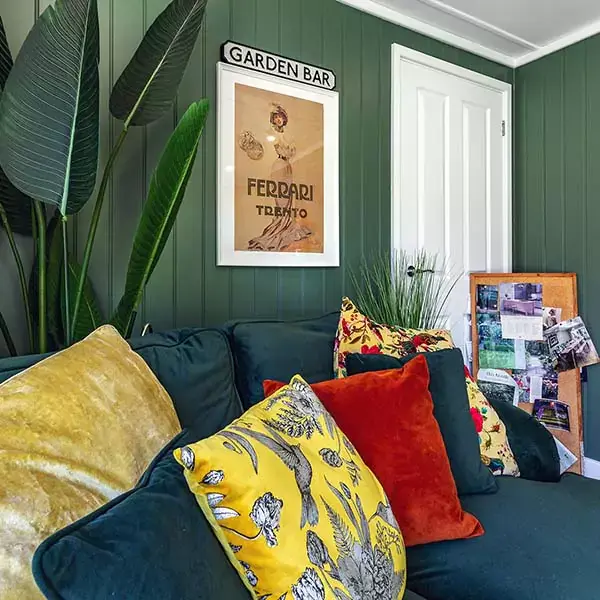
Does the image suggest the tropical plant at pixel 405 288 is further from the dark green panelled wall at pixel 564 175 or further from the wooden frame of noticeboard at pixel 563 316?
the dark green panelled wall at pixel 564 175

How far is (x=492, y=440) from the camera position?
1.64 m

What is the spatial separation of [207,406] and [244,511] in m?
0.54

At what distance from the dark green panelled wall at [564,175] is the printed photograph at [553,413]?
22cm

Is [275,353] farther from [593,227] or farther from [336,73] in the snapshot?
[593,227]

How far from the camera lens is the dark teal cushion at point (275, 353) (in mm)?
1490

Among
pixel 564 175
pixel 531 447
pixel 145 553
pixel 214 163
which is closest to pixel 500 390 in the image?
pixel 531 447

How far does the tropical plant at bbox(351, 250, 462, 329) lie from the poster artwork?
0.32m

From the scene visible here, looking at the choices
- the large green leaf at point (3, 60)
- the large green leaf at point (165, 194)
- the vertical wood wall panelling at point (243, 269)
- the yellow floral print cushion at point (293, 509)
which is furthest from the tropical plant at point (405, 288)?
the large green leaf at point (3, 60)

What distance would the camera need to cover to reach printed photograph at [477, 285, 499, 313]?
2.89 meters

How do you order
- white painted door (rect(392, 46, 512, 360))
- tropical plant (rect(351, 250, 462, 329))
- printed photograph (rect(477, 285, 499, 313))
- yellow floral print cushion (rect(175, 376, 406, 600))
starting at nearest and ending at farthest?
yellow floral print cushion (rect(175, 376, 406, 600)) → tropical plant (rect(351, 250, 462, 329)) → white painted door (rect(392, 46, 512, 360)) → printed photograph (rect(477, 285, 499, 313))

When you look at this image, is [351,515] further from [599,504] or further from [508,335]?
[508,335]

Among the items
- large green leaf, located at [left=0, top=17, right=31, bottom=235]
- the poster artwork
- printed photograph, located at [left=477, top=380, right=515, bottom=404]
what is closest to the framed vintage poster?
the poster artwork

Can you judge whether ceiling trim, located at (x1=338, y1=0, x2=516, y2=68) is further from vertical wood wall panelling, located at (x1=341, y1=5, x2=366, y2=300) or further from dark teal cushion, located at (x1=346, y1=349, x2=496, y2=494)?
dark teal cushion, located at (x1=346, y1=349, x2=496, y2=494)

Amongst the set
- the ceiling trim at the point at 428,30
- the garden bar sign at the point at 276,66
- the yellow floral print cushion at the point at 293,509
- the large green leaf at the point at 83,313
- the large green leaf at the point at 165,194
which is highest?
the ceiling trim at the point at 428,30
